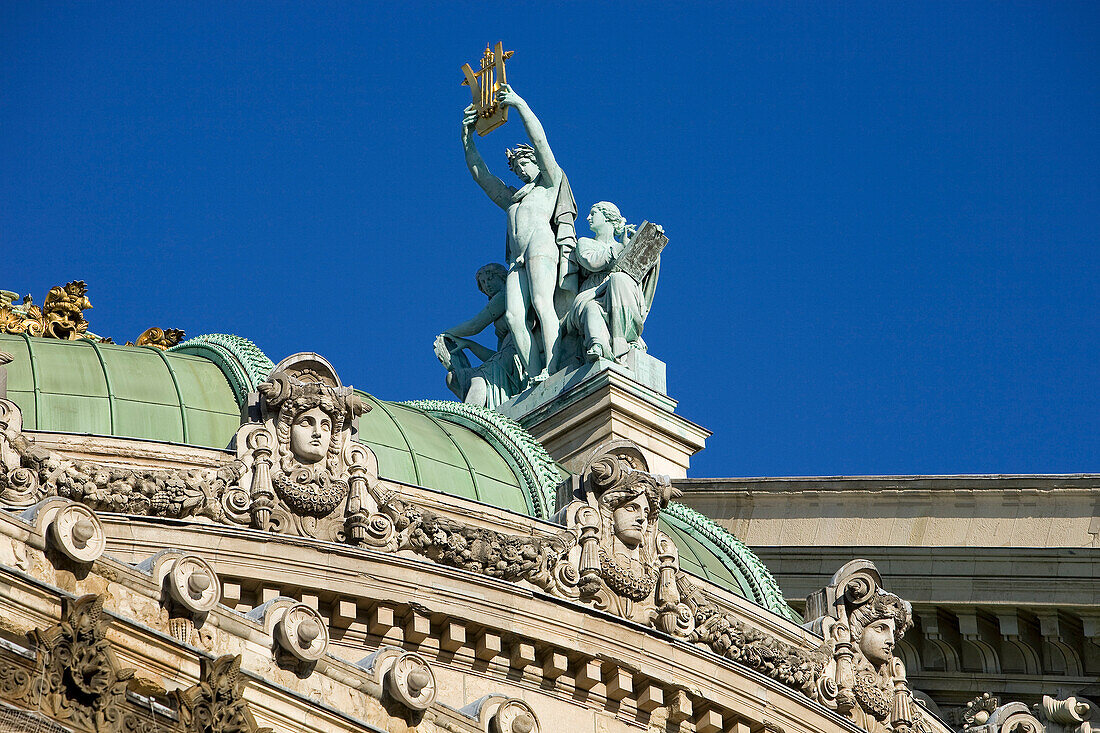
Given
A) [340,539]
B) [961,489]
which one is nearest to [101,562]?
[340,539]

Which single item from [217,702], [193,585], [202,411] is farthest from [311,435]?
[217,702]

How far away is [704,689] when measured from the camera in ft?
99.5

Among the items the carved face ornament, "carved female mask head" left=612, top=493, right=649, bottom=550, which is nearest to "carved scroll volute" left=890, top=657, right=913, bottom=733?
the carved face ornament

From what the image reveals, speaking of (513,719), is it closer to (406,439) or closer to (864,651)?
(406,439)

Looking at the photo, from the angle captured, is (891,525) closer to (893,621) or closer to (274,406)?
(893,621)

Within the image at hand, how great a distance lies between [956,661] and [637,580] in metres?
11.0

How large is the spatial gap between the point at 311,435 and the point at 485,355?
1479 centimetres

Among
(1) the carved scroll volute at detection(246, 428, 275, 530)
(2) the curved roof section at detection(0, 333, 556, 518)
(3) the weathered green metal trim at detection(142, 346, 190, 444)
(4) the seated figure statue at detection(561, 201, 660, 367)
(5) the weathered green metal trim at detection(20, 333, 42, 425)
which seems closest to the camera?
(1) the carved scroll volute at detection(246, 428, 275, 530)

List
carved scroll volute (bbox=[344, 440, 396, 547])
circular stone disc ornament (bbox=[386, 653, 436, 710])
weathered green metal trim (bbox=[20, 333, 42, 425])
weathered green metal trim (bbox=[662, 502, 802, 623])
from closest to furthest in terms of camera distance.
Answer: circular stone disc ornament (bbox=[386, 653, 436, 710]) < carved scroll volute (bbox=[344, 440, 396, 547]) < weathered green metal trim (bbox=[20, 333, 42, 425]) < weathered green metal trim (bbox=[662, 502, 802, 623])

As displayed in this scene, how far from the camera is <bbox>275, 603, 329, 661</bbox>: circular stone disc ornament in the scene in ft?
67.9

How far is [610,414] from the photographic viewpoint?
132ft

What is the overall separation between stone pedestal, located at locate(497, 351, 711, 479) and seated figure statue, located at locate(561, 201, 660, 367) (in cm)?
38

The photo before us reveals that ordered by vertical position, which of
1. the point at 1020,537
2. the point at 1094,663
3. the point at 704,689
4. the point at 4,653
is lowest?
the point at 4,653

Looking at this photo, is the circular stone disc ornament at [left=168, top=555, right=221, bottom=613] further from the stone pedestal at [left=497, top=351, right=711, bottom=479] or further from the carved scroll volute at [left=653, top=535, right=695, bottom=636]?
the stone pedestal at [left=497, top=351, right=711, bottom=479]
